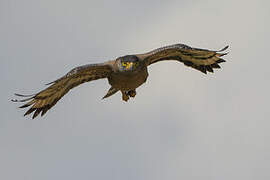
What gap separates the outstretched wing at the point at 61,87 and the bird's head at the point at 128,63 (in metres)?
0.63

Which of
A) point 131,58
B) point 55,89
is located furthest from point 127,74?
point 55,89

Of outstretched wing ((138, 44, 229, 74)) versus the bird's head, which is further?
outstretched wing ((138, 44, 229, 74))

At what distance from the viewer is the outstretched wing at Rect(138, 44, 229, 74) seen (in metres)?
25.9

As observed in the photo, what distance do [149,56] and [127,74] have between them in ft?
4.35

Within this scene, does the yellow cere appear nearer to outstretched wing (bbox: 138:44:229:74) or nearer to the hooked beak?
the hooked beak

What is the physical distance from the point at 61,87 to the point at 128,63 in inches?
92.0

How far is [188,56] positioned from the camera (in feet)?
89.4

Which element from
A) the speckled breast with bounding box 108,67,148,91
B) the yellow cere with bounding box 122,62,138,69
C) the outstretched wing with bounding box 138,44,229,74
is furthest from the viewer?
the outstretched wing with bounding box 138,44,229,74

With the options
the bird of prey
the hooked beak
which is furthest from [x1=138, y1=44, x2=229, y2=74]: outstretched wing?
the hooked beak

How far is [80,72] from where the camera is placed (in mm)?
24875

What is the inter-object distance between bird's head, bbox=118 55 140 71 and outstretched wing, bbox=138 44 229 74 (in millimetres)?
648

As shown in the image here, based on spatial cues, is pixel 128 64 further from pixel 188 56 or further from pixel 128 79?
pixel 188 56

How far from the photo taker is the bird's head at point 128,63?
81.6 ft

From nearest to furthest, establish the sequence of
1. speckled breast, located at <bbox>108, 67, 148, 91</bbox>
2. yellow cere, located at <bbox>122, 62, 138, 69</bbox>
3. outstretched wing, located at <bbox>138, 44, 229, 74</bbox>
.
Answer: yellow cere, located at <bbox>122, 62, 138, 69</bbox> < speckled breast, located at <bbox>108, 67, 148, 91</bbox> < outstretched wing, located at <bbox>138, 44, 229, 74</bbox>
